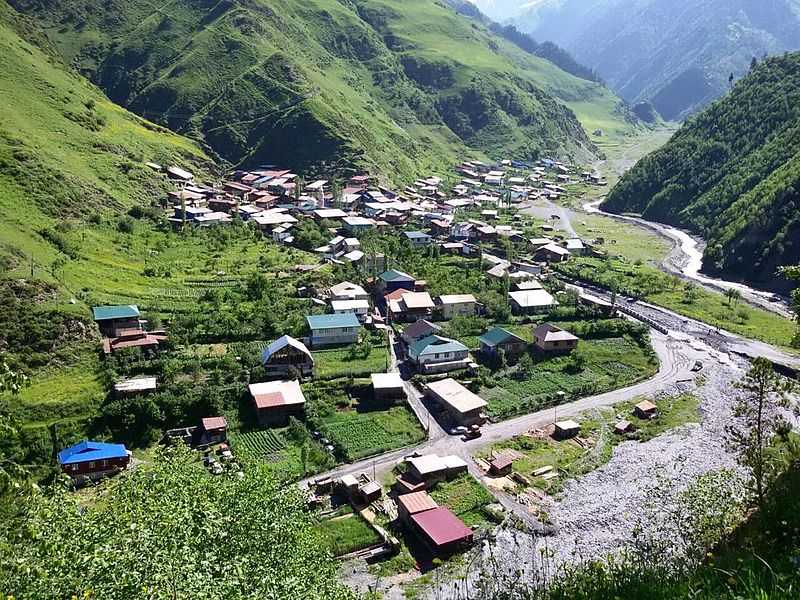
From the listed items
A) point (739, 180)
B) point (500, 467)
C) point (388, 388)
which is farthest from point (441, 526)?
point (739, 180)

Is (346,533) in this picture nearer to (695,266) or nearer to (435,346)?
(435,346)

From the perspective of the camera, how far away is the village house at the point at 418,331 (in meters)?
47.8

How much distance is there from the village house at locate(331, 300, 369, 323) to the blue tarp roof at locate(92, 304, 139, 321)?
53.9ft

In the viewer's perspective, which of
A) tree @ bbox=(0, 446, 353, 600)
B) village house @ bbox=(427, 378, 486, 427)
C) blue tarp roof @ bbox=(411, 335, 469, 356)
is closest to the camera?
tree @ bbox=(0, 446, 353, 600)

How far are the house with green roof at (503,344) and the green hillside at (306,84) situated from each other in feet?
217

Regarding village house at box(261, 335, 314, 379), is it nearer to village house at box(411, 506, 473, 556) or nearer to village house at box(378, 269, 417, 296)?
village house at box(411, 506, 473, 556)

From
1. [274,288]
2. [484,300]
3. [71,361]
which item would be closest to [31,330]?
[71,361]

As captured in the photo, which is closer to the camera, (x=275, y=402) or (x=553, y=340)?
(x=275, y=402)

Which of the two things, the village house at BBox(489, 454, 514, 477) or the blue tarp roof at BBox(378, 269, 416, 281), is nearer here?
the village house at BBox(489, 454, 514, 477)

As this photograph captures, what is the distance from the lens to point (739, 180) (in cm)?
9606

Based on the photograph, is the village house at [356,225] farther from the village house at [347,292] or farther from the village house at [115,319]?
the village house at [115,319]

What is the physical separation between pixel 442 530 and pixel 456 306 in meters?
29.7

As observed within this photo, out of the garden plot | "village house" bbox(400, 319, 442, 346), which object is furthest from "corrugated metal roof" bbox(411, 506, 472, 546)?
"village house" bbox(400, 319, 442, 346)

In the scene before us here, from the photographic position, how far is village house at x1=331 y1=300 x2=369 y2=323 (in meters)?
51.1
